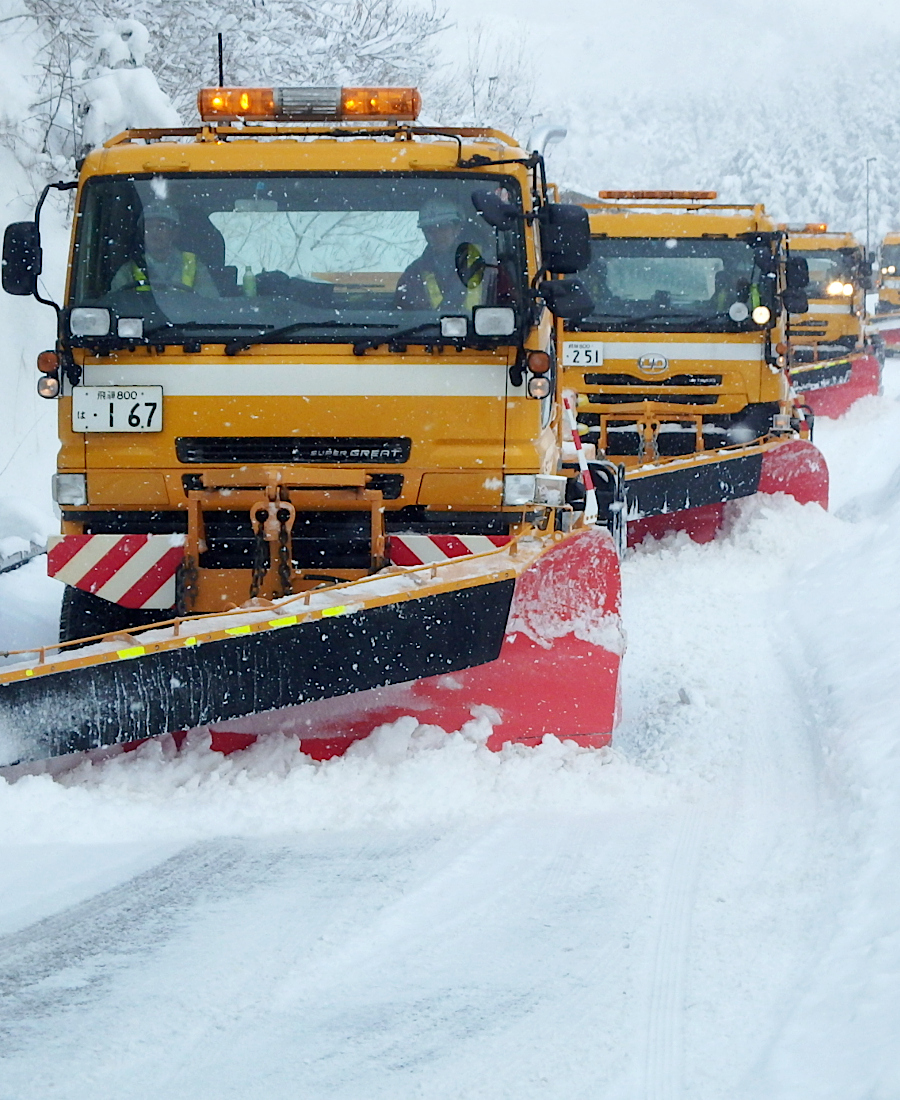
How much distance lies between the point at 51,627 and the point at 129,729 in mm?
3537

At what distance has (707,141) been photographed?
130 m

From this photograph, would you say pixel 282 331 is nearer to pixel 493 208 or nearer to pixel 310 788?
pixel 493 208

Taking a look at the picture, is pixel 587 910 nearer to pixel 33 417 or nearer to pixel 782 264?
pixel 782 264

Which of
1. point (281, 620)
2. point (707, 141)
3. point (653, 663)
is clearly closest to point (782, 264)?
point (653, 663)

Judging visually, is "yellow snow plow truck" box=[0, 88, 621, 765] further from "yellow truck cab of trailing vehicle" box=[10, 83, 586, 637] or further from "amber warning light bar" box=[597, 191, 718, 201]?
"amber warning light bar" box=[597, 191, 718, 201]

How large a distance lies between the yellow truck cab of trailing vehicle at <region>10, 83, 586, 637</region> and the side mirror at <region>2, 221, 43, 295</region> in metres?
0.17

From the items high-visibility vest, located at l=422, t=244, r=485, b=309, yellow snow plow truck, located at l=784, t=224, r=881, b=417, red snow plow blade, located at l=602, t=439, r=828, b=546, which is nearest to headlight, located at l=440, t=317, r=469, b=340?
high-visibility vest, located at l=422, t=244, r=485, b=309

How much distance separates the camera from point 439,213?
569 centimetres

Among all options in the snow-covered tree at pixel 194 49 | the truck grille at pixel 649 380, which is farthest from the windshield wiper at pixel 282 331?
the snow-covered tree at pixel 194 49

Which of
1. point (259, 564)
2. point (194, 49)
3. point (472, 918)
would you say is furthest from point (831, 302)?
point (472, 918)

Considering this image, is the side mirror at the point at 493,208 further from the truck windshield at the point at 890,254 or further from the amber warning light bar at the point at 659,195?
the truck windshield at the point at 890,254

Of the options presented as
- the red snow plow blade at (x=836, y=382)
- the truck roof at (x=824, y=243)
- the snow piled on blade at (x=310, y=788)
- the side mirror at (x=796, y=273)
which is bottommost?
the snow piled on blade at (x=310, y=788)

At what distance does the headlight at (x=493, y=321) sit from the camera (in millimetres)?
5523

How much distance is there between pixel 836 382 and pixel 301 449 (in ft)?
52.0
